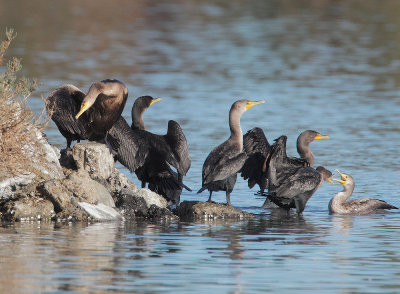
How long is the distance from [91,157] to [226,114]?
10.6 m

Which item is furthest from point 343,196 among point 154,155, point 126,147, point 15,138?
point 15,138

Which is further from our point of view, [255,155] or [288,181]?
[255,155]

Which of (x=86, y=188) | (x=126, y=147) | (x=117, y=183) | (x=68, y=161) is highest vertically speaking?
(x=126, y=147)

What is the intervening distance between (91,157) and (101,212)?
3.66 ft

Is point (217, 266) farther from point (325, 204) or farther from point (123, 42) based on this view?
point (123, 42)

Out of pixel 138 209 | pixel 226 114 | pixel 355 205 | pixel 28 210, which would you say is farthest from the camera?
pixel 226 114

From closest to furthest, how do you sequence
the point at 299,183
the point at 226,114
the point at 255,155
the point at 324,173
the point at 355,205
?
the point at 299,183, the point at 355,205, the point at 255,155, the point at 324,173, the point at 226,114

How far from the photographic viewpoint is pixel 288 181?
14734mm

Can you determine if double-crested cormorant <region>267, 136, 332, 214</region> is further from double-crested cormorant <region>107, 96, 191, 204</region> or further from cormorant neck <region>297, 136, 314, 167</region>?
double-crested cormorant <region>107, 96, 191, 204</region>

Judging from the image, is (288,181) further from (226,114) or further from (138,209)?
(226,114)

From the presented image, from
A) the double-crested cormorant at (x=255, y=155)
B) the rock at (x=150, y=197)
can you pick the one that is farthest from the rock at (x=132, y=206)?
the double-crested cormorant at (x=255, y=155)

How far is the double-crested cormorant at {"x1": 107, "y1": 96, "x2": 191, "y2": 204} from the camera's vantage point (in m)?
14.9

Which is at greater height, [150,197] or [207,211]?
[150,197]

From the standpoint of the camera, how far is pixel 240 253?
11.0 meters
